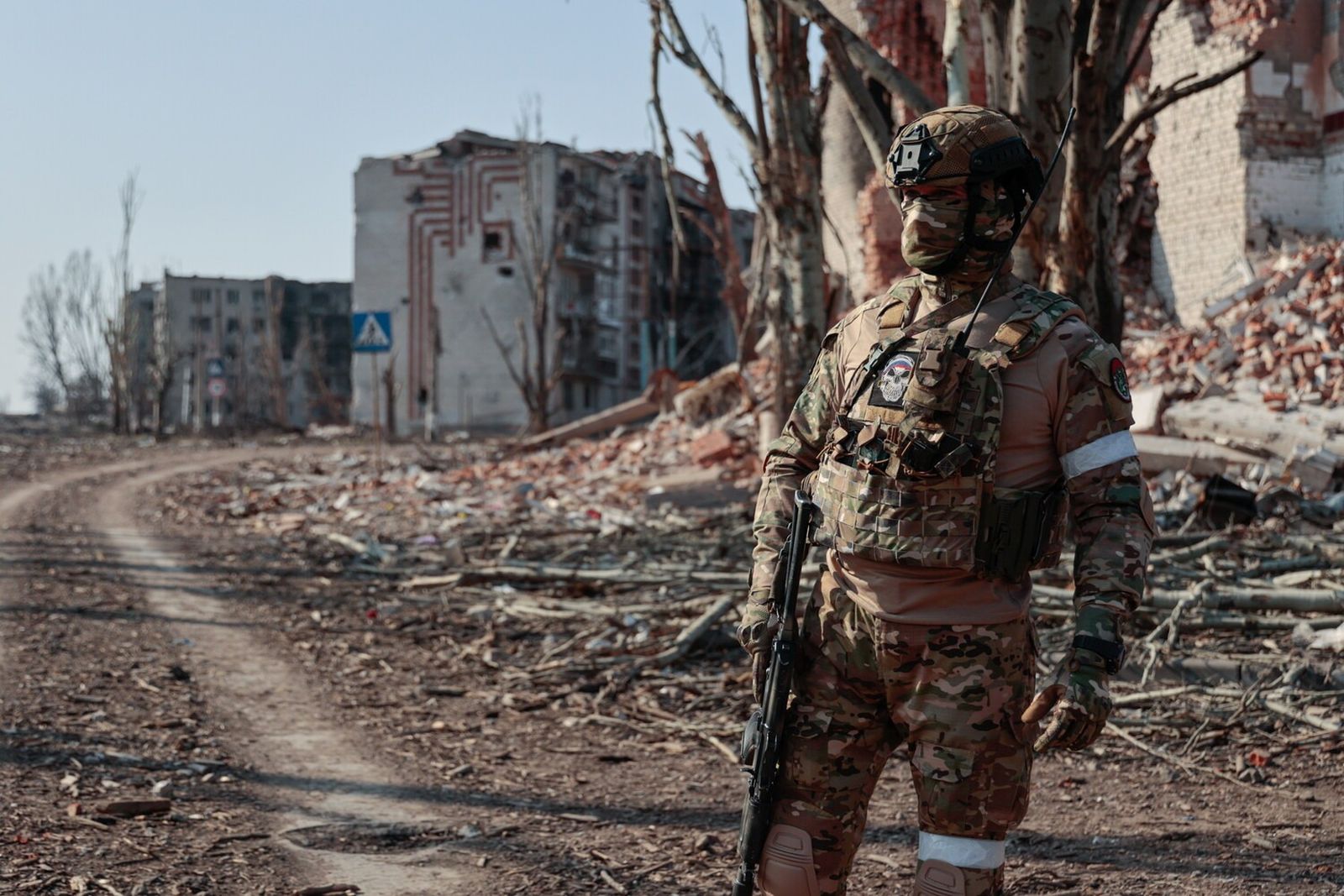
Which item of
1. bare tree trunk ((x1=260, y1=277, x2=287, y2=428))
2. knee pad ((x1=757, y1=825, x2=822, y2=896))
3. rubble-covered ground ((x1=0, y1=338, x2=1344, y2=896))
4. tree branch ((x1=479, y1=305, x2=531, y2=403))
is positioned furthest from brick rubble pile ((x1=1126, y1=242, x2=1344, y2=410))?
bare tree trunk ((x1=260, y1=277, x2=287, y2=428))

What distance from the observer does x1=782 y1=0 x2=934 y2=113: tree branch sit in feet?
22.2

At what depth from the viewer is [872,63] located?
6.90 meters

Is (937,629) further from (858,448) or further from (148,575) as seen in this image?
(148,575)

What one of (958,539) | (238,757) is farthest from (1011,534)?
(238,757)

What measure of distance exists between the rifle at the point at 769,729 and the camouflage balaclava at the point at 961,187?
58 cm

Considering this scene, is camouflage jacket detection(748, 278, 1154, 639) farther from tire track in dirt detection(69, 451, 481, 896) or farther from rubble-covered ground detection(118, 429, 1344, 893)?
tire track in dirt detection(69, 451, 481, 896)

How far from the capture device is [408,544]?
39.9 feet

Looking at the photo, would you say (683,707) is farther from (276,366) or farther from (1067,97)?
(276,366)

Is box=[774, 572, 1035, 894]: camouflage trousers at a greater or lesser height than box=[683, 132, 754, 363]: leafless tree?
lesser

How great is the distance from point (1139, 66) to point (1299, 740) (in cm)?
1434

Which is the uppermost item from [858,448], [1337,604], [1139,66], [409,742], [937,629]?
[1139,66]

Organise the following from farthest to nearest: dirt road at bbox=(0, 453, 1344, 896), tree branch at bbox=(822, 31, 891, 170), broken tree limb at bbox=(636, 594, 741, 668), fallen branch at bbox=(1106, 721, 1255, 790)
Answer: tree branch at bbox=(822, 31, 891, 170)
broken tree limb at bbox=(636, 594, 741, 668)
fallen branch at bbox=(1106, 721, 1255, 790)
dirt road at bbox=(0, 453, 1344, 896)

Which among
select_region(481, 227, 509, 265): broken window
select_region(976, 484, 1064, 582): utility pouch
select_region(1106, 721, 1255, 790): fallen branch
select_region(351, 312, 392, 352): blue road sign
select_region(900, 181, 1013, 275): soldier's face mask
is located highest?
select_region(481, 227, 509, 265): broken window

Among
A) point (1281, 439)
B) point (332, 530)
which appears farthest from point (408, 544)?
point (1281, 439)
